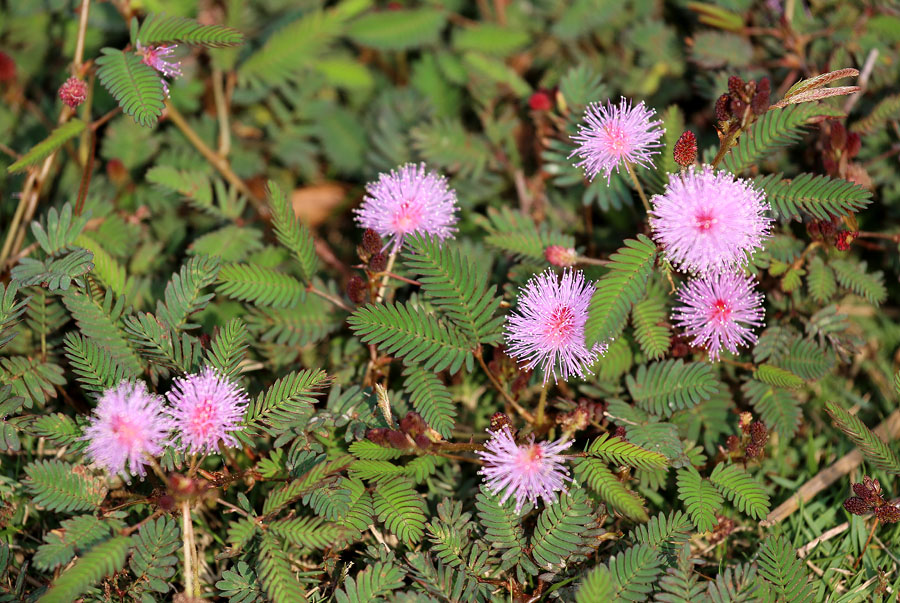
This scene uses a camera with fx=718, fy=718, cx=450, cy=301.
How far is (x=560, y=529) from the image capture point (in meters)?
2.35

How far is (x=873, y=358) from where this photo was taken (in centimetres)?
318

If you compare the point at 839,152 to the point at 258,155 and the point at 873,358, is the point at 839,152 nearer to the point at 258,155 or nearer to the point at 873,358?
the point at 873,358

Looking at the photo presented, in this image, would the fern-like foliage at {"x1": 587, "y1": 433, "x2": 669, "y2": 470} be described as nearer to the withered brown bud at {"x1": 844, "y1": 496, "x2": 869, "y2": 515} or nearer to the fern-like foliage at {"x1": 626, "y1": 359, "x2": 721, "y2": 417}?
the fern-like foliage at {"x1": 626, "y1": 359, "x2": 721, "y2": 417}

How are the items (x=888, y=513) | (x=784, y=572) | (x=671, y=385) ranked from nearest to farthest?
(x=784, y=572) → (x=888, y=513) → (x=671, y=385)

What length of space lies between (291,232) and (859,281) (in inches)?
87.2

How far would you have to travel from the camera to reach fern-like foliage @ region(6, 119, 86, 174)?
8.52ft

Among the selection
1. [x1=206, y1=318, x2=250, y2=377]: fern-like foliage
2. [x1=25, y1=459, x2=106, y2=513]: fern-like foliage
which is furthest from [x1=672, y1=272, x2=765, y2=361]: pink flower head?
[x1=25, y1=459, x2=106, y2=513]: fern-like foliage

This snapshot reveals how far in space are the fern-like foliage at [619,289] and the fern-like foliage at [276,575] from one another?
1.18 m

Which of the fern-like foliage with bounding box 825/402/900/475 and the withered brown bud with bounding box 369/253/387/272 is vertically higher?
the withered brown bud with bounding box 369/253/387/272

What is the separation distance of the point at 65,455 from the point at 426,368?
1.39 metres

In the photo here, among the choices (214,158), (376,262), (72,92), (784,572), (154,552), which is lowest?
(784,572)

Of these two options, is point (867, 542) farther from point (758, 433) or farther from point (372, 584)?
point (372, 584)

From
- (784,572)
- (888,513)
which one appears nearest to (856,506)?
(888,513)

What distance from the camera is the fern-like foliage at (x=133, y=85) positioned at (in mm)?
2520
